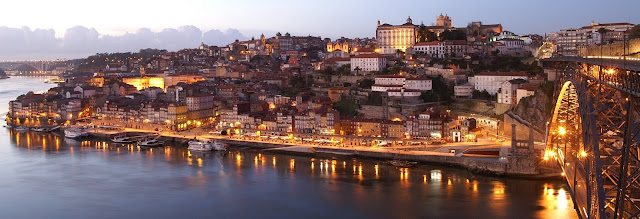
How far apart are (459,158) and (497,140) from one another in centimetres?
166

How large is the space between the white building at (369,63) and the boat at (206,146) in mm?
5992

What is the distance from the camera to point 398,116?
14.1m

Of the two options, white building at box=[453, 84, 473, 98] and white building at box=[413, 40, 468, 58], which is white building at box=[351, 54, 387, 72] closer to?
white building at box=[413, 40, 468, 58]

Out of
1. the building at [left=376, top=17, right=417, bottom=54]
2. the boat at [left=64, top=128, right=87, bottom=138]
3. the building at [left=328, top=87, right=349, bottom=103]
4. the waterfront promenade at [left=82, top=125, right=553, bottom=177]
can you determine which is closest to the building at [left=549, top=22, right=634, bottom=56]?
the building at [left=376, top=17, right=417, bottom=54]

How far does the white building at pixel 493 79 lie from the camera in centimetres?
1407

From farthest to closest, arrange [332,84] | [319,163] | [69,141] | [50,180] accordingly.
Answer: [332,84], [69,141], [319,163], [50,180]

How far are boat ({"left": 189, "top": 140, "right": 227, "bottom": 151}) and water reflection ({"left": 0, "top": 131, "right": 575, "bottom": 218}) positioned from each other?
0.19 meters

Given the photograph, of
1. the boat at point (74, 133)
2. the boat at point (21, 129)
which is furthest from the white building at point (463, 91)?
the boat at point (21, 129)

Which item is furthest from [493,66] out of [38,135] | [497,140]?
[38,135]

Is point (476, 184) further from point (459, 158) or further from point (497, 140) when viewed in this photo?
point (497, 140)

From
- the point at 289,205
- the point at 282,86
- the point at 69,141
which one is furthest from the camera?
the point at 282,86

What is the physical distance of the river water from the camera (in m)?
8.08

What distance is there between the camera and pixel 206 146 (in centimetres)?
1338

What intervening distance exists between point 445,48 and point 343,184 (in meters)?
10.1
